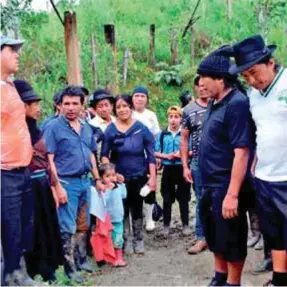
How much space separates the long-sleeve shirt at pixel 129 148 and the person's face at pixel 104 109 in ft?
1.39

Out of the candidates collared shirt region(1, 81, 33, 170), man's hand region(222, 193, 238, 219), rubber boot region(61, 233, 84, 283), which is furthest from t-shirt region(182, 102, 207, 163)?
collared shirt region(1, 81, 33, 170)

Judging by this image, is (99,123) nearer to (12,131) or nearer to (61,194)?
(61,194)

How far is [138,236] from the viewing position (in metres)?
6.54

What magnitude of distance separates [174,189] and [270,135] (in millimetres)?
3426

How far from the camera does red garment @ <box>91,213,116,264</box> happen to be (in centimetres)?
→ 600

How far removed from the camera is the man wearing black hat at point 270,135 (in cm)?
384

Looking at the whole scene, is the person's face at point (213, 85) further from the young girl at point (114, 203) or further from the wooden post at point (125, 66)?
the wooden post at point (125, 66)

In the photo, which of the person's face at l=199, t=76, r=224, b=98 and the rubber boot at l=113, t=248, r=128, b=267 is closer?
the person's face at l=199, t=76, r=224, b=98

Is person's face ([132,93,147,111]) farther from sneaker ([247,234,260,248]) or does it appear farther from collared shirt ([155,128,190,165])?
sneaker ([247,234,260,248])

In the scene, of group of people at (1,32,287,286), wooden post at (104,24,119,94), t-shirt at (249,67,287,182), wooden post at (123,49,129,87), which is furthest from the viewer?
wooden post at (123,49,129,87)

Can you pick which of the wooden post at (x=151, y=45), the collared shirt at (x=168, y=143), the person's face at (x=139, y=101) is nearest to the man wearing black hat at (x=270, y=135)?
the collared shirt at (x=168, y=143)

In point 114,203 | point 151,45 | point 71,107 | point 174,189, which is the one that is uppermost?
→ point 151,45

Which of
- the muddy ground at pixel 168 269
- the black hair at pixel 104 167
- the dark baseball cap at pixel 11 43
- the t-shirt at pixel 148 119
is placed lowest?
the muddy ground at pixel 168 269

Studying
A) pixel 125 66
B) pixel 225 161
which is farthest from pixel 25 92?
pixel 125 66
